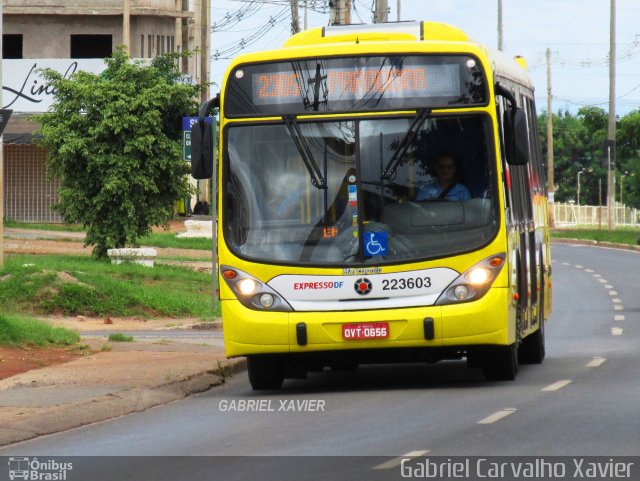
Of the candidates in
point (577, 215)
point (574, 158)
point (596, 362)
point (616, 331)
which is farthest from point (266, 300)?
point (574, 158)

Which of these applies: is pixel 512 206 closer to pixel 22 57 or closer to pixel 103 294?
pixel 103 294

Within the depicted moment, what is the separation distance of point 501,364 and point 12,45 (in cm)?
4292

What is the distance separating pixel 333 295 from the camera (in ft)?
48.3

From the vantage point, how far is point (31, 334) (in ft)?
63.3

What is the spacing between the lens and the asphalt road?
10.4 meters

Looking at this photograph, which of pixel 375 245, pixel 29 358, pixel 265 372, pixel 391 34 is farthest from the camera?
pixel 29 358

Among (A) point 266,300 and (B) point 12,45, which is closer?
(A) point 266,300

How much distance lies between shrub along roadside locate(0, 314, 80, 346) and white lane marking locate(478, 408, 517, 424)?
7.59 metres

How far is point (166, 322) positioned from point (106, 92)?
9407 millimetres

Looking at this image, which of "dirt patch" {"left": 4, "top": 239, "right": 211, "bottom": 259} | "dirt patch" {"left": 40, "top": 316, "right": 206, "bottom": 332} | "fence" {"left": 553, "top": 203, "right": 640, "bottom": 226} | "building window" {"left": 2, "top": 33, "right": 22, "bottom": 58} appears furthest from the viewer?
Answer: "fence" {"left": 553, "top": 203, "right": 640, "bottom": 226}

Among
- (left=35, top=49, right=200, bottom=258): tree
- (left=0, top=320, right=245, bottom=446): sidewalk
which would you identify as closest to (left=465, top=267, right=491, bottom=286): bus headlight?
(left=0, top=320, right=245, bottom=446): sidewalk

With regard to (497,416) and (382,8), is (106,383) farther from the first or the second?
(382,8)

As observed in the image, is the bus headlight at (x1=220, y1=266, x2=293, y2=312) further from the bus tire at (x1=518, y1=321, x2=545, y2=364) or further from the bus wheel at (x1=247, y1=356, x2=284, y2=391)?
the bus tire at (x1=518, y1=321, x2=545, y2=364)

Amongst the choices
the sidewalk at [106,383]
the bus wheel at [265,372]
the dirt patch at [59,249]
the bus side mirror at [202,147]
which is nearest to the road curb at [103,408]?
the sidewalk at [106,383]
